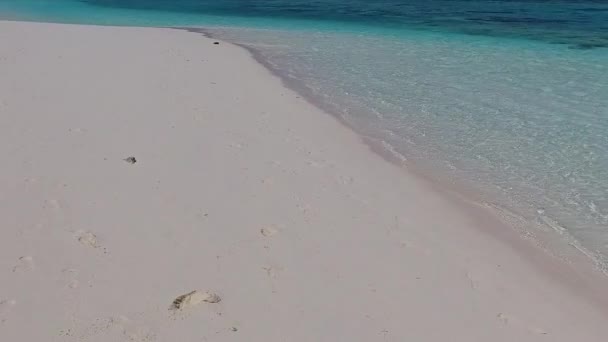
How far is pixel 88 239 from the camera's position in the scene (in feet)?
17.4

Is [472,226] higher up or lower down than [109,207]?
lower down

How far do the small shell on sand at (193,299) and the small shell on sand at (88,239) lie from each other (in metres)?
1.22

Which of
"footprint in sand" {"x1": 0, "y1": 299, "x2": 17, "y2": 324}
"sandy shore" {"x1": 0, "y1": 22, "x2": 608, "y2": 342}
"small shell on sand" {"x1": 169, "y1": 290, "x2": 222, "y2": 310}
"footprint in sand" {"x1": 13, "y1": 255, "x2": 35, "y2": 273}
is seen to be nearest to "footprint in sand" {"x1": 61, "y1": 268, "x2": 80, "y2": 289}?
"sandy shore" {"x1": 0, "y1": 22, "x2": 608, "y2": 342}

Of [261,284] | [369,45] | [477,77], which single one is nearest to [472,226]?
[261,284]

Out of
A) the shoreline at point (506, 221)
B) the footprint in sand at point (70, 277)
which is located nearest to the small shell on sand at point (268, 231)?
the footprint in sand at point (70, 277)

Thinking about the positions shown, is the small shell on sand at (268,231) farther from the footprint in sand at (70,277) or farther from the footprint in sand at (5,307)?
the footprint in sand at (5,307)

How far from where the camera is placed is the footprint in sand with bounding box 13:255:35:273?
4.80 metres

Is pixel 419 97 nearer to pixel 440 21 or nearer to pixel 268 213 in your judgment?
pixel 268 213

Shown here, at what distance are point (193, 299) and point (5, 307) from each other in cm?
141

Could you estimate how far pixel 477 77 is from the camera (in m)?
13.8

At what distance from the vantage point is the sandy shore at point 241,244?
14.6ft

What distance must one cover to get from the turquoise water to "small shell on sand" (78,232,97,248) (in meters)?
4.59

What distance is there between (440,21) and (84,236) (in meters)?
23.3

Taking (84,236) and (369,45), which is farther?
(369,45)
